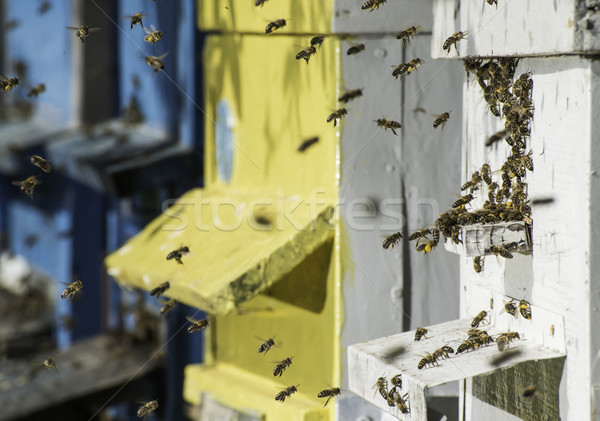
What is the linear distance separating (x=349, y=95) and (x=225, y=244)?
3.58 feet

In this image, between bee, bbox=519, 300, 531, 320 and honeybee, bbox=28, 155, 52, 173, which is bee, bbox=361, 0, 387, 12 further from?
honeybee, bbox=28, 155, 52, 173

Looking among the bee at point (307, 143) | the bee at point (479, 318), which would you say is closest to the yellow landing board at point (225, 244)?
the bee at point (307, 143)

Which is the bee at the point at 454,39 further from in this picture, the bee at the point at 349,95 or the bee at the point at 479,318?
the bee at the point at 479,318

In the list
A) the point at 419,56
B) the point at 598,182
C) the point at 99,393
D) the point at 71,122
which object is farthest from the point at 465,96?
the point at 71,122

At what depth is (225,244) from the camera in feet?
15.7

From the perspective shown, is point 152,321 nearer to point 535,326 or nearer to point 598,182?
point 535,326

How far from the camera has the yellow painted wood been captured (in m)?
4.38

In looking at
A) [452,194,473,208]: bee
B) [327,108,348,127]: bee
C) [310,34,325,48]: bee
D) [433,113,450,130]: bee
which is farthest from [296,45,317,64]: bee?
[452,194,473,208]: bee

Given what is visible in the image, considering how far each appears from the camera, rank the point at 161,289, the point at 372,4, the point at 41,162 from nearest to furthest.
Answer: the point at 372,4, the point at 161,289, the point at 41,162

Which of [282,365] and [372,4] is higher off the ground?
[372,4]

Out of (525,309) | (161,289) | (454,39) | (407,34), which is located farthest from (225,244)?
(525,309)

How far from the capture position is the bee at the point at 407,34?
4.25 meters

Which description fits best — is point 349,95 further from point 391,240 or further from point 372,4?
point 391,240

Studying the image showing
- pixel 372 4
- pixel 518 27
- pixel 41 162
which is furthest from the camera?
pixel 41 162
